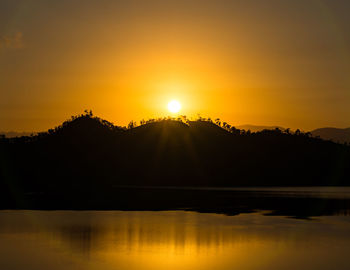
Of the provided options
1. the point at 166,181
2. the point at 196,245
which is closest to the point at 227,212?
the point at 196,245

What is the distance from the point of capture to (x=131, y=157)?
18538cm

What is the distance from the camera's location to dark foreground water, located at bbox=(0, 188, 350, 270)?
27203 millimetres

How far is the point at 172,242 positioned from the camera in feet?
112

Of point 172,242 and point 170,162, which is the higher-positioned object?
point 170,162

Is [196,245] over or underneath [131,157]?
underneath

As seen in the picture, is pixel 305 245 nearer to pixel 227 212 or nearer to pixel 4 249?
pixel 4 249

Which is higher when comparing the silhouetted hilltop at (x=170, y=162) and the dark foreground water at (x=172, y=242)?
the silhouetted hilltop at (x=170, y=162)

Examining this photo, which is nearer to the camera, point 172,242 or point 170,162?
point 172,242

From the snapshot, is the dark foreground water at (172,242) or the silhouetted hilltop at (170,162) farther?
the silhouetted hilltop at (170,162)

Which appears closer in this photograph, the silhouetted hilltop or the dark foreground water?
the dark foreground water

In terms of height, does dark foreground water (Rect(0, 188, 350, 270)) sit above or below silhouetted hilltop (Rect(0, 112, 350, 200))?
below

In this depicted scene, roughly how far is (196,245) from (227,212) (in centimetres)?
2114

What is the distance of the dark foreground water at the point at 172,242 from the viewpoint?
27203mm

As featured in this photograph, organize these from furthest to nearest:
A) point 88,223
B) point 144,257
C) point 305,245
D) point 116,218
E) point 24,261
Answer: point 116,218
point 88,223
point 305,245
point 144,257
point 24,261
